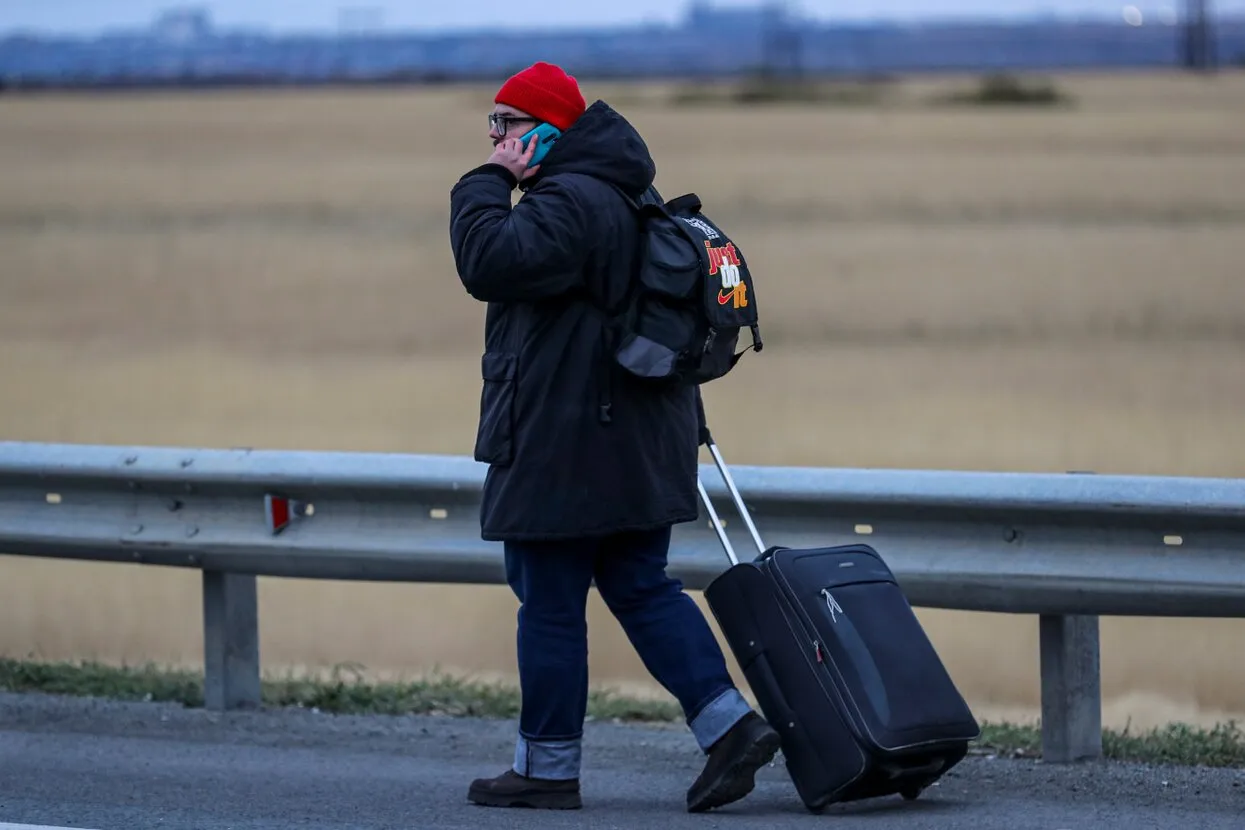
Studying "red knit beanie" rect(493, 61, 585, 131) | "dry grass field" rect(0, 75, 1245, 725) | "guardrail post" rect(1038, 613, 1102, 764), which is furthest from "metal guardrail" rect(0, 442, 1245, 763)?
"dry grass field" rect(0, 75, 1245, 725)

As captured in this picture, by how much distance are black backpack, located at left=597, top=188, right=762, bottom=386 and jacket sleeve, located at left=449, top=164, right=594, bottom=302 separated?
0.15 meters

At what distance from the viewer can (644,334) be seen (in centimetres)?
427

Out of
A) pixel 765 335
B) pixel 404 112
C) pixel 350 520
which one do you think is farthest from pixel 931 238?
pixel 404 112

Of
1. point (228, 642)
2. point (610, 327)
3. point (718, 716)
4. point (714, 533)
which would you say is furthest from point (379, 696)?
point (610, 327)

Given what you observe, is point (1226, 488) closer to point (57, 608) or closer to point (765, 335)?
point (57, 608)

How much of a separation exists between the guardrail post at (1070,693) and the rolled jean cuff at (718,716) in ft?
3.01

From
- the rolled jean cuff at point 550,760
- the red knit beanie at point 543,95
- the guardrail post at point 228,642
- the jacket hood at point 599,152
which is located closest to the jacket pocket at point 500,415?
the jacket hood at point 599,152

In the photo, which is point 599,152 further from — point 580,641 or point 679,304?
point 580,641

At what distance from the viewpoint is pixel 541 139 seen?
4.40 meters

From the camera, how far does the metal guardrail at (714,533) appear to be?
4582mm

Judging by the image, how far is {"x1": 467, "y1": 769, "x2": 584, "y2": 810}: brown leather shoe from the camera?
14.6 ft

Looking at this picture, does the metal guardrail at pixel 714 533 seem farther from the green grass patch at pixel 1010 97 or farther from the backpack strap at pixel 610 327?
the green grass patch at pixel 1010 97

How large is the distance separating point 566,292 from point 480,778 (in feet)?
3.99

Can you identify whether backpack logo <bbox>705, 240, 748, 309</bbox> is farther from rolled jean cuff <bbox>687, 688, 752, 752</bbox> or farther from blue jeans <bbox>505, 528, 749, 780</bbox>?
rolled jean cuff <bbox>687, 688, 752, 752</bbox>
